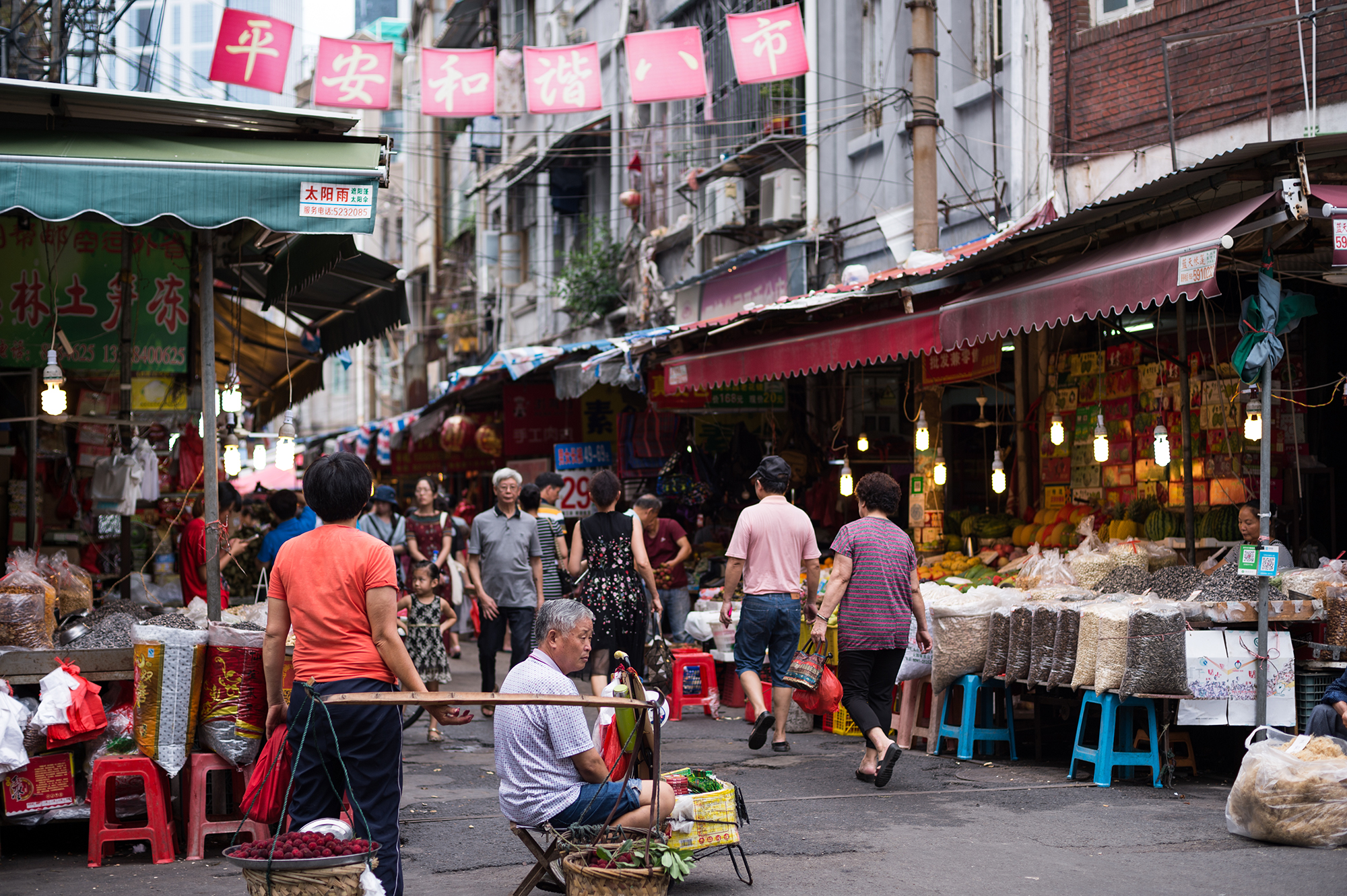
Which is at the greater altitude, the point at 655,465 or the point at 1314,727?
the point at 655,465

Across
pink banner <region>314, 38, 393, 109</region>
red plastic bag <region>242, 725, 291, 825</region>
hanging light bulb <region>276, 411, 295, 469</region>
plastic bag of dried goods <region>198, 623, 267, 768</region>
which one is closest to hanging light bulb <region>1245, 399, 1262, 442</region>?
plastic bag of dried goods <region>198, 623, 267, 768</region>

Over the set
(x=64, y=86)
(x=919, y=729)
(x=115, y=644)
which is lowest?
(x=919, y=729)

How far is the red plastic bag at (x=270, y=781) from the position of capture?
521 cm

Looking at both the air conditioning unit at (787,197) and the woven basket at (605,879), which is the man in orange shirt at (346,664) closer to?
the woven basket at (605,879)

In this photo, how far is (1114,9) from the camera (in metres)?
12.2

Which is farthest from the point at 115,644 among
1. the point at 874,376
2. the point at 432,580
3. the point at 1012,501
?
the point at 874,376

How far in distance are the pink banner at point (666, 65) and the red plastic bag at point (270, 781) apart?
27.9 ft

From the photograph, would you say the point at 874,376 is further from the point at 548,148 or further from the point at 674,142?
the point at 548,148

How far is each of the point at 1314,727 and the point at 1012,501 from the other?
19.0ft

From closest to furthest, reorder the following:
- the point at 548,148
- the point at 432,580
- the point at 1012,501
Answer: the point at 432,580 → the point at 1012,501 → the point at 548,148

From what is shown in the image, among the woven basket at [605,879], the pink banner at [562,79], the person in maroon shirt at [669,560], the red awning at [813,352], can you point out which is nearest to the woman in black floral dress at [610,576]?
the person in maroon shirt at [669,560]

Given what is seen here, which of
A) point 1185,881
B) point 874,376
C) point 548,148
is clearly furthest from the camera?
point 548,148

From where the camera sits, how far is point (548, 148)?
23969mm

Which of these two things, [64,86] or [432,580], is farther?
[432,580]
